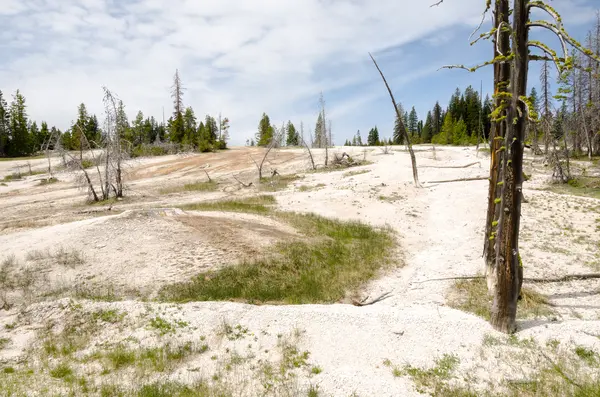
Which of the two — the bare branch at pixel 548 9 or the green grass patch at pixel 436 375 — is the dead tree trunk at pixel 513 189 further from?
the green grass patch at pixel 436 375

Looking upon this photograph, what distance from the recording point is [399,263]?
1352 cm

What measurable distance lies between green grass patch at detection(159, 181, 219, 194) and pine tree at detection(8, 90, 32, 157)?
52057 mm

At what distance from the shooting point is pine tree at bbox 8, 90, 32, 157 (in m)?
66.8

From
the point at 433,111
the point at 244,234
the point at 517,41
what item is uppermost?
the point at 433,111

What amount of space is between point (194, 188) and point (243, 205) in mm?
12870

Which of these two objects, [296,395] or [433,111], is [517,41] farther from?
[433,111]

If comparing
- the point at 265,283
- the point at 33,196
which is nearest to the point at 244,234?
the point at 265,283

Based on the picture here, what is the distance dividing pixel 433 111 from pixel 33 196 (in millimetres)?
103373

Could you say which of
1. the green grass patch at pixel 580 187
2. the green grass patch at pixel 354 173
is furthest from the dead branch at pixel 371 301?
the green grass patch at pixel 354 173

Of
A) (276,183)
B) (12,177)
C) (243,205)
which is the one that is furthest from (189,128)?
(243,205)

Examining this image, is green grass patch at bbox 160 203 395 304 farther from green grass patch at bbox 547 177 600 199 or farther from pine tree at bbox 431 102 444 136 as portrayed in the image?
pine tree at bbox 431 102 444 136

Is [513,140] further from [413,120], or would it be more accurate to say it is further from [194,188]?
[413,120]

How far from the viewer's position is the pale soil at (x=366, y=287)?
22.3 feet

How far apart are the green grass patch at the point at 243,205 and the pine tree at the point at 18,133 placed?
208ft
